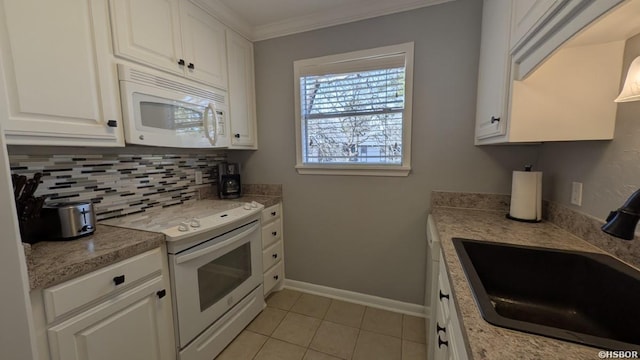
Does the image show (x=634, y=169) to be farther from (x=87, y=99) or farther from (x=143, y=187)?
(x=143, y=187)

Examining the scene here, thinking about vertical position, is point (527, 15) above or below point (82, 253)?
above

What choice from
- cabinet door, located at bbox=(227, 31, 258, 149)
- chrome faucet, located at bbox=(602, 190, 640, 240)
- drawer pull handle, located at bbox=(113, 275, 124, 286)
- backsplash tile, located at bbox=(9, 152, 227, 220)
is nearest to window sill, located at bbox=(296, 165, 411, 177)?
cabinet door, located at bbox=(227, 31, 258, 149)

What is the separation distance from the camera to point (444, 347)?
95 cm

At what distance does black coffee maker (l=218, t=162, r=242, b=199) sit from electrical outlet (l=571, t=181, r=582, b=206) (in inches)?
90.9

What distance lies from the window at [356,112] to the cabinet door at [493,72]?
0.45 meters

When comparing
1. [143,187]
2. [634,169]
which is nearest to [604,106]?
[634,169]

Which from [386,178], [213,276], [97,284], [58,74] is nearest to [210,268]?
[213,276]

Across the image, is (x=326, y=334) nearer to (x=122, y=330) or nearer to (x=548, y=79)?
(x=122, y=330)

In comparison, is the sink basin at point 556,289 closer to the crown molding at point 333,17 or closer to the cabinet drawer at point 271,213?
the cabinet drawer at point 271,213

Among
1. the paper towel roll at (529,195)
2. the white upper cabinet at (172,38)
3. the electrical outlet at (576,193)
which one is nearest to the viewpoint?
the electrical outlet at (576,193)

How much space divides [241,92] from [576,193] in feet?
7.58

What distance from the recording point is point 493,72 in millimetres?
1364

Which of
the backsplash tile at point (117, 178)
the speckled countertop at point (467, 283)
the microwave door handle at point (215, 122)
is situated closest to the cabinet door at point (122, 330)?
the backsplash tile at point (117, 178)

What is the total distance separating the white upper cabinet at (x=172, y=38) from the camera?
129 cm
